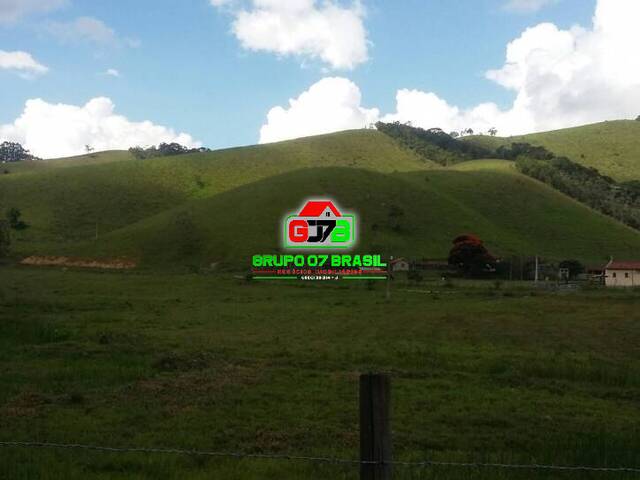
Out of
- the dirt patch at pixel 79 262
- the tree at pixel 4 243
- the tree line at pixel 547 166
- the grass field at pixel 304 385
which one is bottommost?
the grass field at pixel 304 385

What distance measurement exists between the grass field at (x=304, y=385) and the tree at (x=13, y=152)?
187613 mm

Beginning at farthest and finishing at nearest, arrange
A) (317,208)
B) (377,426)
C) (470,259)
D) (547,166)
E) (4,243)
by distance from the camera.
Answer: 1. (547,166)
2. (317,208)
3. (4,243)
4. (470,259)
5. (377,426)

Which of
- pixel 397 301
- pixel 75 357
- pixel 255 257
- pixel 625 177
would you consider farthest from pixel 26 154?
pixel 75 357

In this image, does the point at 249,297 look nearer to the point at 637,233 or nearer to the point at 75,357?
the point at 75,357

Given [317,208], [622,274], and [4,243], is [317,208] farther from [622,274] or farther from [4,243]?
[4,243]

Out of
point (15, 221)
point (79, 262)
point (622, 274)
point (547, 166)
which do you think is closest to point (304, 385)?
point (622, 274)

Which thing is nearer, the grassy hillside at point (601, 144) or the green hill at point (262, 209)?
the green hill at point (262, 209)

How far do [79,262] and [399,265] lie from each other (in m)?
38.3

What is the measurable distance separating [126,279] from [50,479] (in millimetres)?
49350

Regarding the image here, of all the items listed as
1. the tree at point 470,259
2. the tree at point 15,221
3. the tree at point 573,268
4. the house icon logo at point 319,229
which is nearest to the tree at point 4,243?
the tree at point 15,221

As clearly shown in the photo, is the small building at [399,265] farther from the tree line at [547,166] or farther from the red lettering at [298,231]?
the tree line at [547,166]

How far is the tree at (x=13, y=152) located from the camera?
196 metres

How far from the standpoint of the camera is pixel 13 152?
646 feet

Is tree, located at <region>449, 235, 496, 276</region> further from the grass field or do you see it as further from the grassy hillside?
the grassy hillside
